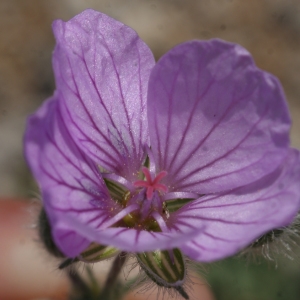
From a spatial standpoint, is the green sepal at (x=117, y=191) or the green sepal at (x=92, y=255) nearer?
the green sepal at (x=92, y=255)

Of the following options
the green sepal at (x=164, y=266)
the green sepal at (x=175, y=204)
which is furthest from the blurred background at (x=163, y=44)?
the green sepal at (x=164, y=266)

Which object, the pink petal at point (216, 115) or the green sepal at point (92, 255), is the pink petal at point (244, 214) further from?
the green sepal at point (92, 255)

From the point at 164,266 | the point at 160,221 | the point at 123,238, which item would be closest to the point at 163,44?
the point at 160,221

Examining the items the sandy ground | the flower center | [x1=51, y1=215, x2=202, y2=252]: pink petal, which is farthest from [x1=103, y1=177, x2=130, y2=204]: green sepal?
the sandy ground

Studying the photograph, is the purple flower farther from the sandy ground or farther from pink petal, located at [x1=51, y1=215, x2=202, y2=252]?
the sandy ground

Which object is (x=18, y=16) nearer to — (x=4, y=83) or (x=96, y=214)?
(x=4, y=83)
